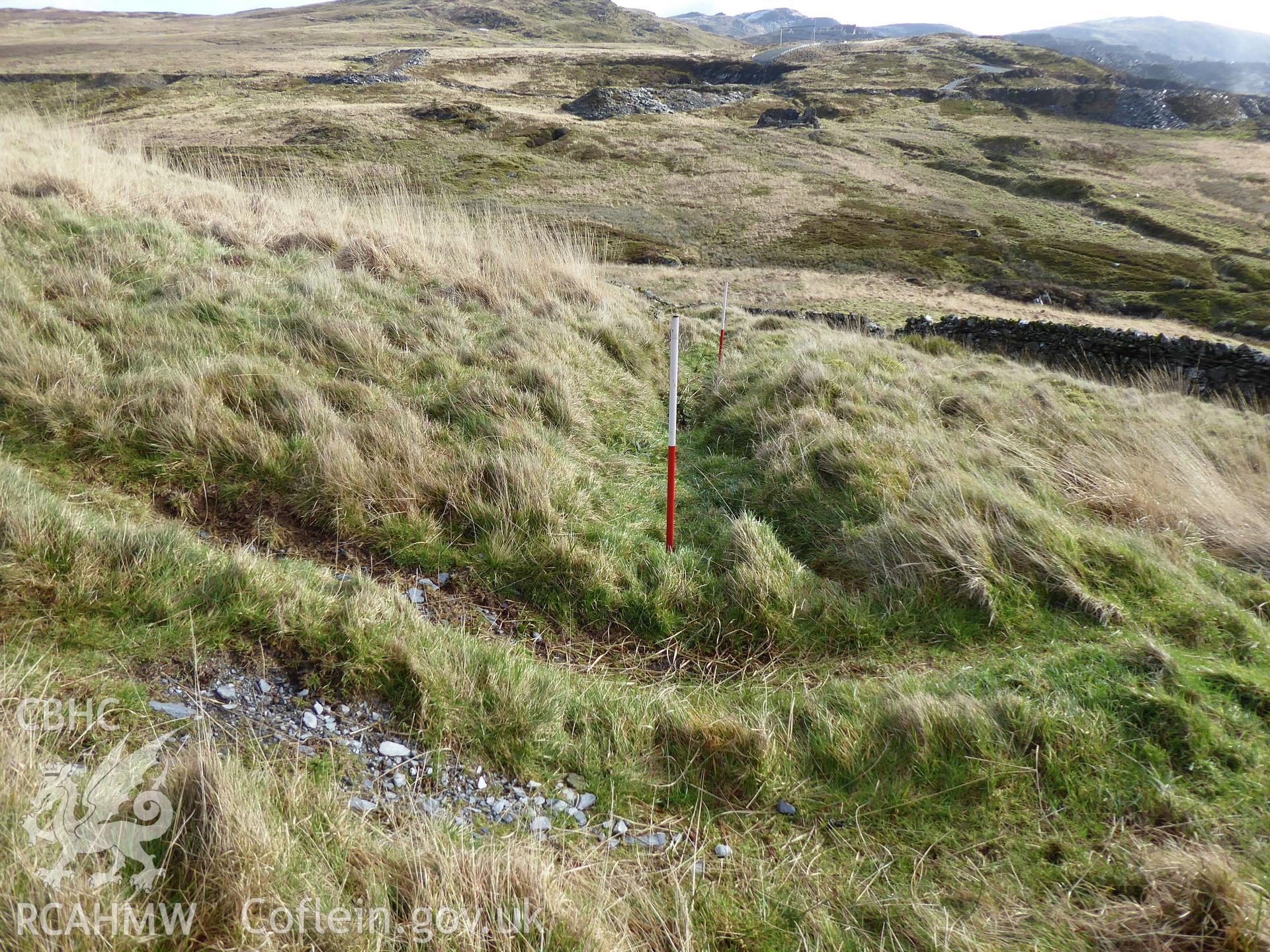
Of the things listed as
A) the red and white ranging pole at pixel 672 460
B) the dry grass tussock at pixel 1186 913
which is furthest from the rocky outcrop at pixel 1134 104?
the dry grass tussock at pixel 1186 913

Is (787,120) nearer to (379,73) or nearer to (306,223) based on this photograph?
(379,73)

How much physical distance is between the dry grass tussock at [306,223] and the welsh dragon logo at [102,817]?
306 inches

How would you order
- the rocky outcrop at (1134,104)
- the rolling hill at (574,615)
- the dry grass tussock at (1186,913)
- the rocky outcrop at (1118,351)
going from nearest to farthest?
the dry grass tussock at (1186,913) → the rolling hill at (574,615) → the rocky outcrop at (1118,351) → the rocky outcrop at (1134,104)

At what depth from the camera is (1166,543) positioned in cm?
474

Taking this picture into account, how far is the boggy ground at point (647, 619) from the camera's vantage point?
2203 millimetres

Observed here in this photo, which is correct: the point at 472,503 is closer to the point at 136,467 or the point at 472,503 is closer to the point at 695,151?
the point at 136,467

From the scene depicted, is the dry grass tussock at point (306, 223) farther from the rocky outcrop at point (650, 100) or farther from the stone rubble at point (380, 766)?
the rocky outcrop at point (650, 100)

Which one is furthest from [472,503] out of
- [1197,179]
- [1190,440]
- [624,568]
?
[1197,179]

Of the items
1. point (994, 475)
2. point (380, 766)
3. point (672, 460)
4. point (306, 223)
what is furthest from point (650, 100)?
point (380, 766)

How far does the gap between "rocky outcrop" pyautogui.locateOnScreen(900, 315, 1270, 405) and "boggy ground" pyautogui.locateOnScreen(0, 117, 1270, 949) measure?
1050 centimetres

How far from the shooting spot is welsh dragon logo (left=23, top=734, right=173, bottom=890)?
1746mm

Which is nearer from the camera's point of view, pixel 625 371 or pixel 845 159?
pixel 625 371

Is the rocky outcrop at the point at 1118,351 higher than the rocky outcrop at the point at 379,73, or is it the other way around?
the rocky outcrop at the point at 379,73

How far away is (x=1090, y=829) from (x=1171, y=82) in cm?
13947
